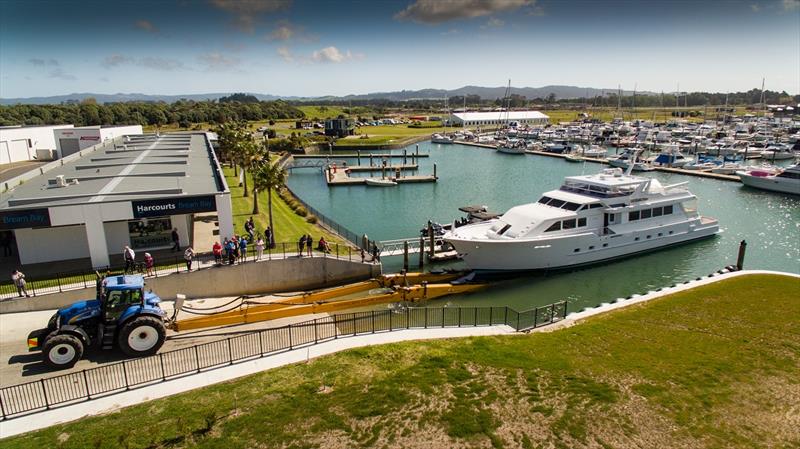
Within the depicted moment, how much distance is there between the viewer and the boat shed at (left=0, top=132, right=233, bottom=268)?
22578mm

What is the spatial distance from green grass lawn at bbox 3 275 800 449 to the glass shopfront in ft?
50.4

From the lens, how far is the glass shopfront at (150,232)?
84.4 ft

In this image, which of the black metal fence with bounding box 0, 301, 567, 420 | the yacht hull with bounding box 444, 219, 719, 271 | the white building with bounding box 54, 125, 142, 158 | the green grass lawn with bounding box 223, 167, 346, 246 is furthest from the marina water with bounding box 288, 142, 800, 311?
the white building with bounding box 54, 125, 142, 158

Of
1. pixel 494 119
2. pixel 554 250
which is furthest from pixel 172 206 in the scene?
pixel 494 119

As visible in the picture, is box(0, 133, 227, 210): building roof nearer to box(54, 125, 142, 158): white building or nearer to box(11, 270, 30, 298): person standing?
box(11, 270, 30, 298): person standing

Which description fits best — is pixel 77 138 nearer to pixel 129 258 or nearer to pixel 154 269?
pixel 129 258

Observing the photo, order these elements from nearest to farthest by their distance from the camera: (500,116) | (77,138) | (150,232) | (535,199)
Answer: (150,232) → (535,199) → (77,138) → (500,116)

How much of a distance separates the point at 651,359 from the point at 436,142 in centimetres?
11136

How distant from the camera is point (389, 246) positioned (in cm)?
3494

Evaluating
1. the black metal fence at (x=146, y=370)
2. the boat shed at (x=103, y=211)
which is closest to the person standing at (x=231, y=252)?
the boat shed at (x=103, y=211)

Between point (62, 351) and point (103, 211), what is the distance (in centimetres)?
987

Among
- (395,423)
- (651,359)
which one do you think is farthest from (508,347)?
(395,423)

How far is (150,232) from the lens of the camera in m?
26.1

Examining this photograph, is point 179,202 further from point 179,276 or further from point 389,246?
point 389,246
